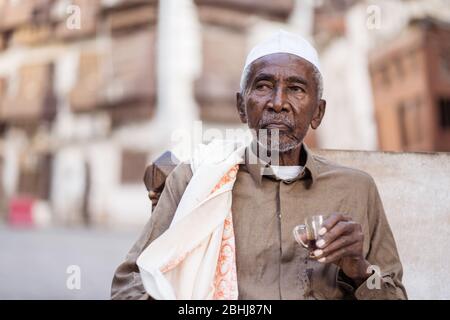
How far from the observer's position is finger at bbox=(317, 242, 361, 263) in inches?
66.9

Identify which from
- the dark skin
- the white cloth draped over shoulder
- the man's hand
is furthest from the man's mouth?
the man's hand

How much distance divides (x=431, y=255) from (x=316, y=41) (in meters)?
8.72

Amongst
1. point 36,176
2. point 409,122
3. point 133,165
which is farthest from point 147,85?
point 409,122

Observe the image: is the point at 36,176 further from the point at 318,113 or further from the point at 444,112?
the point at 318,113

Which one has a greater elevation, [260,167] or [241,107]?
[241,107]

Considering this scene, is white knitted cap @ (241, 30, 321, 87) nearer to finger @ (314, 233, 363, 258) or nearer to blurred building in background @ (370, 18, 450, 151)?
finger @ (314, 233, 363, 258)

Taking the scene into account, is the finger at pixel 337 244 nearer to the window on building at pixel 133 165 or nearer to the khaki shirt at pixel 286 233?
the khaki shirt at pixel 286 233

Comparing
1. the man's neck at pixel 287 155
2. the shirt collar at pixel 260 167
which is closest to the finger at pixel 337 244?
the shirt collar at pixel 260 167

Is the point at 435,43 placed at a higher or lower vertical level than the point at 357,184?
higher

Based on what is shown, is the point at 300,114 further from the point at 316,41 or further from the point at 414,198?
the point at 316,41

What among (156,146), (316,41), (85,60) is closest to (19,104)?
(85,60)

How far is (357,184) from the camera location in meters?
2.11

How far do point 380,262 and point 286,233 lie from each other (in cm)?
35

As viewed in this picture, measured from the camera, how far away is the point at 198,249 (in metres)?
1.82
